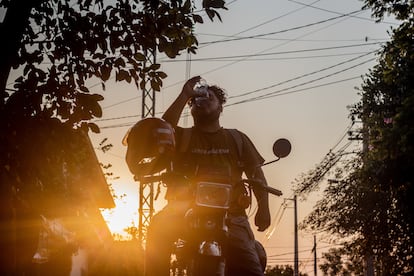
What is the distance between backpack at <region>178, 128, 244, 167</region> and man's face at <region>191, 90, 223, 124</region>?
0.11m

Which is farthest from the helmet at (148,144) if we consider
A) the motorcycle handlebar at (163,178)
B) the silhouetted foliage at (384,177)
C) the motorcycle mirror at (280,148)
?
the silhouetted foliage at (384,177)

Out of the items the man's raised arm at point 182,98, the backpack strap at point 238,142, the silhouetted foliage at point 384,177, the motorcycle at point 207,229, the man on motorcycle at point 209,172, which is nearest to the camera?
the motorcycle at point 207,229

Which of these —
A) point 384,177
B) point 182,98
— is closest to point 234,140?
point 182,98

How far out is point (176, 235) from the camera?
3564 millimetres

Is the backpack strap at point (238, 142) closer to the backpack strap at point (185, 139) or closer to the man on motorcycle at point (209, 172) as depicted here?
the man on motorcycle at point (209, 172)

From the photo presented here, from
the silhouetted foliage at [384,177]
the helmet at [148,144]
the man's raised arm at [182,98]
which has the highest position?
the silhouetted foliage at [384,177]

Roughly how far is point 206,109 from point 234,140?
0.96 feet

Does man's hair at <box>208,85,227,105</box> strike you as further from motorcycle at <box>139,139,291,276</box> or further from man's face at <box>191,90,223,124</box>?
motorcycle at <box>139,139,291,276</box>

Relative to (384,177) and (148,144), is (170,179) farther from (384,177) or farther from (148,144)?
(384,177)

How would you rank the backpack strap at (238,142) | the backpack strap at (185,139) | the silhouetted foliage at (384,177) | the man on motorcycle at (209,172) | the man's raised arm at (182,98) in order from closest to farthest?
the man on motorcycle at (209,172) → the man's raised arm at (182,98) → the backpack strap at (185,139) → the backpack strap at (238,142) → the silhouetted foliage at (384,177)

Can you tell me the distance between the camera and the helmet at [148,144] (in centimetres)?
348

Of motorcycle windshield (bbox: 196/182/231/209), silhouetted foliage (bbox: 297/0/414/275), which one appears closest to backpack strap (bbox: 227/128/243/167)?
motorcycle windshield (bbox: 196/182/231/209)

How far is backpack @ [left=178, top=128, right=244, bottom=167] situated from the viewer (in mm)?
4191

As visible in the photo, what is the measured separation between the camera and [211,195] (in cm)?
343
